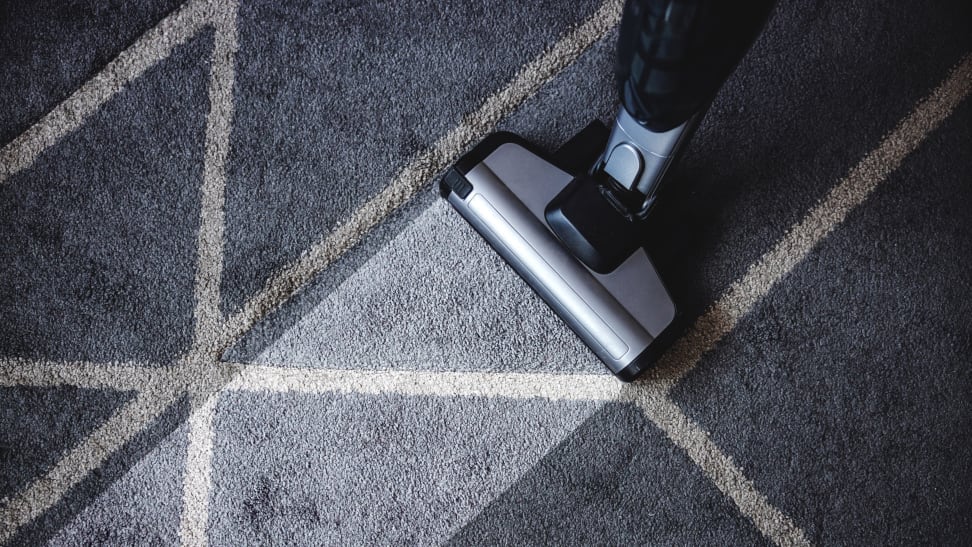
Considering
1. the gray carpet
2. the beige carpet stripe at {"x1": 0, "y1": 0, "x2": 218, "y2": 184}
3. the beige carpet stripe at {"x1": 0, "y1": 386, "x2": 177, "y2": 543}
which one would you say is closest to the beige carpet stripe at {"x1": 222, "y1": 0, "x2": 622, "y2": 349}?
the gray carpet

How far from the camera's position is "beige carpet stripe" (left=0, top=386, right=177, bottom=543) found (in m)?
0.78

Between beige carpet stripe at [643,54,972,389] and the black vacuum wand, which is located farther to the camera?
beige carpet stripe at [643,54,972,389]

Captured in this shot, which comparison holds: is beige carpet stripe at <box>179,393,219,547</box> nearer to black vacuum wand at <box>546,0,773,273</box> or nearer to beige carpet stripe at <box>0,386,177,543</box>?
beige carpet stripe at <box>0,386,177,543</box>

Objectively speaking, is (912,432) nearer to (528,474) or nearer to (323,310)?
(528,474)

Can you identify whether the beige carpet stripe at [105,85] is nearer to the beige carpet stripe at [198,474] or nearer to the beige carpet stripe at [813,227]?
the beige carpet stripe at [198,474]

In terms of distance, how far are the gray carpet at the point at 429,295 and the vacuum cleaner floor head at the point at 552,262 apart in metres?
0.05

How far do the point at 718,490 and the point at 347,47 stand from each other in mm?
690

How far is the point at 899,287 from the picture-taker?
0.84m

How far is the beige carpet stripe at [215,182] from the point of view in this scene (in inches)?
32.2

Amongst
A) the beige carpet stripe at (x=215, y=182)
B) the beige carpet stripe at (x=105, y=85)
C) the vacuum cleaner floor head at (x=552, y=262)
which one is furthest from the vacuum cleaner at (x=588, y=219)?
the beige carpet stripe at (x=105, y=85)

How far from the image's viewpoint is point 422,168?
848 mm

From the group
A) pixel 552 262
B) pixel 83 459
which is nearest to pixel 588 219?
pixel 552 262

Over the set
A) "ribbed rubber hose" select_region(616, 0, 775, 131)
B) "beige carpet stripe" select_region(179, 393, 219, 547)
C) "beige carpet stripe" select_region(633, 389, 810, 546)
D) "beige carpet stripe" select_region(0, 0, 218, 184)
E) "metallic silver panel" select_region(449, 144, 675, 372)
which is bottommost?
"beige carpet stripe" select_region(633, 389, 810, 546)

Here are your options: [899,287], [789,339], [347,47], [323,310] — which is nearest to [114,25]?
[347,47]
